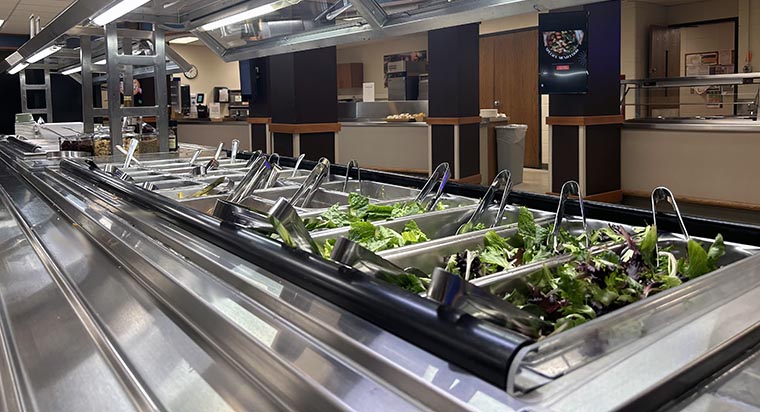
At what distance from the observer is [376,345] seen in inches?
26.6

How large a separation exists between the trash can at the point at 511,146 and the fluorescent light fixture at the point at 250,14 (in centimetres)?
493

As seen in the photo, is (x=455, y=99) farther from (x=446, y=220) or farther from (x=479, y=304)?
(x=479, y=304)

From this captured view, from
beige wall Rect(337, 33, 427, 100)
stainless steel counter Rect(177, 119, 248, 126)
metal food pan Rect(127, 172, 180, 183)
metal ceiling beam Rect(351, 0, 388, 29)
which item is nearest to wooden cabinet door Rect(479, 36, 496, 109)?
beige wall Rect(337, 33, 427, 100)

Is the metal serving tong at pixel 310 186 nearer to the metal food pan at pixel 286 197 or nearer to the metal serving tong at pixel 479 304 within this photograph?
the metal food pan at pixel 286 197

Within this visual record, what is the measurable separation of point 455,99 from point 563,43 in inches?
54.5

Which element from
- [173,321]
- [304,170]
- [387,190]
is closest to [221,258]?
[173,321]

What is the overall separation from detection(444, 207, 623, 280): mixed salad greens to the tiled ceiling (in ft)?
24.7

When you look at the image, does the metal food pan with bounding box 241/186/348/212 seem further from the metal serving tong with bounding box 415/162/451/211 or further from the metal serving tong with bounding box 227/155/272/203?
the metal serving tong with bounding box 415/162/451/211

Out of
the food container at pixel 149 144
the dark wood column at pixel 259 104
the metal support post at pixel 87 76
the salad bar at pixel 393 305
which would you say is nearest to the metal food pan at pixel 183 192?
the salad bar at pixel 393 305

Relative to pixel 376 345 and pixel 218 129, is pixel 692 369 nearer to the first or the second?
pixel 376 345

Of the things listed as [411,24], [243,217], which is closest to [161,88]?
[411,24]

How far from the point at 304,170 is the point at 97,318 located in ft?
5.27

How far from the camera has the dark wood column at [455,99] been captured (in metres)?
6.74

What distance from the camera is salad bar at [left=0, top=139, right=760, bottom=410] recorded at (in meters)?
0.59
